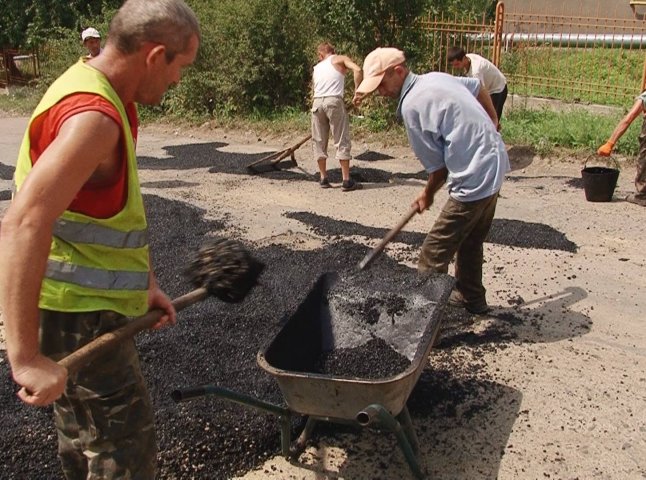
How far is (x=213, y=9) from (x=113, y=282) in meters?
A: 13.6

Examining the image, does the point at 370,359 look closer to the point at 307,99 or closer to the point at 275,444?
the point at 275,444

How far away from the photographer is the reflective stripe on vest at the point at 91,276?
207 cm

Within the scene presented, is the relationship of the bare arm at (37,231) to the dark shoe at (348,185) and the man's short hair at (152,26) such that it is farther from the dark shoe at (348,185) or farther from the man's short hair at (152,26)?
the dark shoe at (348,185)

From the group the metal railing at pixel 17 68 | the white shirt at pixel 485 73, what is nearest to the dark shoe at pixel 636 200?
the white shirt at pixel 485 73

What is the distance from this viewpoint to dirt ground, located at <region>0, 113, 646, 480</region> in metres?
3.36

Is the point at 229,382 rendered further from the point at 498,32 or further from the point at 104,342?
the point at 498,32

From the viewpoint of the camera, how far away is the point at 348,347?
3.79 metres

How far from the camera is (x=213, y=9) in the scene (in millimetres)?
14633

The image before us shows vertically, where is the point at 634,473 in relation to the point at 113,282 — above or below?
below

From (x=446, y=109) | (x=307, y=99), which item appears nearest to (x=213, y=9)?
(x=307, y=99)

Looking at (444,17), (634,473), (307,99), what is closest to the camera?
(634,473)

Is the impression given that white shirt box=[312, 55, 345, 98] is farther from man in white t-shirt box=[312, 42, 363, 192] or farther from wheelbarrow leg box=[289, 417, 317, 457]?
wheelbarrow leg box=[289, 417, 317, 457]

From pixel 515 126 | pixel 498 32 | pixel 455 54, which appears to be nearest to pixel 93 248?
pixel 455 54

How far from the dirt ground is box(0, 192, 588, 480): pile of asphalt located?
0.19 ft
